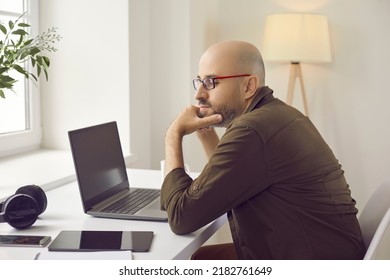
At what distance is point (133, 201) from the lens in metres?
1.84

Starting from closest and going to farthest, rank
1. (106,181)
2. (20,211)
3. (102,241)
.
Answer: (102,241) < (20,211) < (106,181)

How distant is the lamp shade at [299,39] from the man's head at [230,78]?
1175 millimetres

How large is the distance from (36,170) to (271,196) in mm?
1069

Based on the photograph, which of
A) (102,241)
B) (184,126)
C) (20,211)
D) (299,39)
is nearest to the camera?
(102,241)

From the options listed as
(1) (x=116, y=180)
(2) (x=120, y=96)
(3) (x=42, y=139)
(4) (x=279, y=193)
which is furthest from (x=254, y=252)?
(3) (x=42, y=139)

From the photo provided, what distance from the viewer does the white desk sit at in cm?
139

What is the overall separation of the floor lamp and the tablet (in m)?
1.64

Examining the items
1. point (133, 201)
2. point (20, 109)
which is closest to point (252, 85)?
point (133, 201)

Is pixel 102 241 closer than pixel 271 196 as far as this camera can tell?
Yes

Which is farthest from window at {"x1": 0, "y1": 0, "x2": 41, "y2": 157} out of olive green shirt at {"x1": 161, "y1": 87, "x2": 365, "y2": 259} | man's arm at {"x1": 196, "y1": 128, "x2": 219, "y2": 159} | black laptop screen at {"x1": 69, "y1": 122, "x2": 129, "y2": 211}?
olive green shirt at {"x1": 161, "y1": 87, "x2": 365, "y2": 259}

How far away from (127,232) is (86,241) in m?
0.12

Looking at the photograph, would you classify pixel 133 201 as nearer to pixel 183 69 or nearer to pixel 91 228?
pixel 91 228

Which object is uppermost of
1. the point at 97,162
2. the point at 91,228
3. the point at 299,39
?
the point at 299,39

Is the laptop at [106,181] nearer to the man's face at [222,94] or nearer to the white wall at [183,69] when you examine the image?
the man's face at [222,94]
